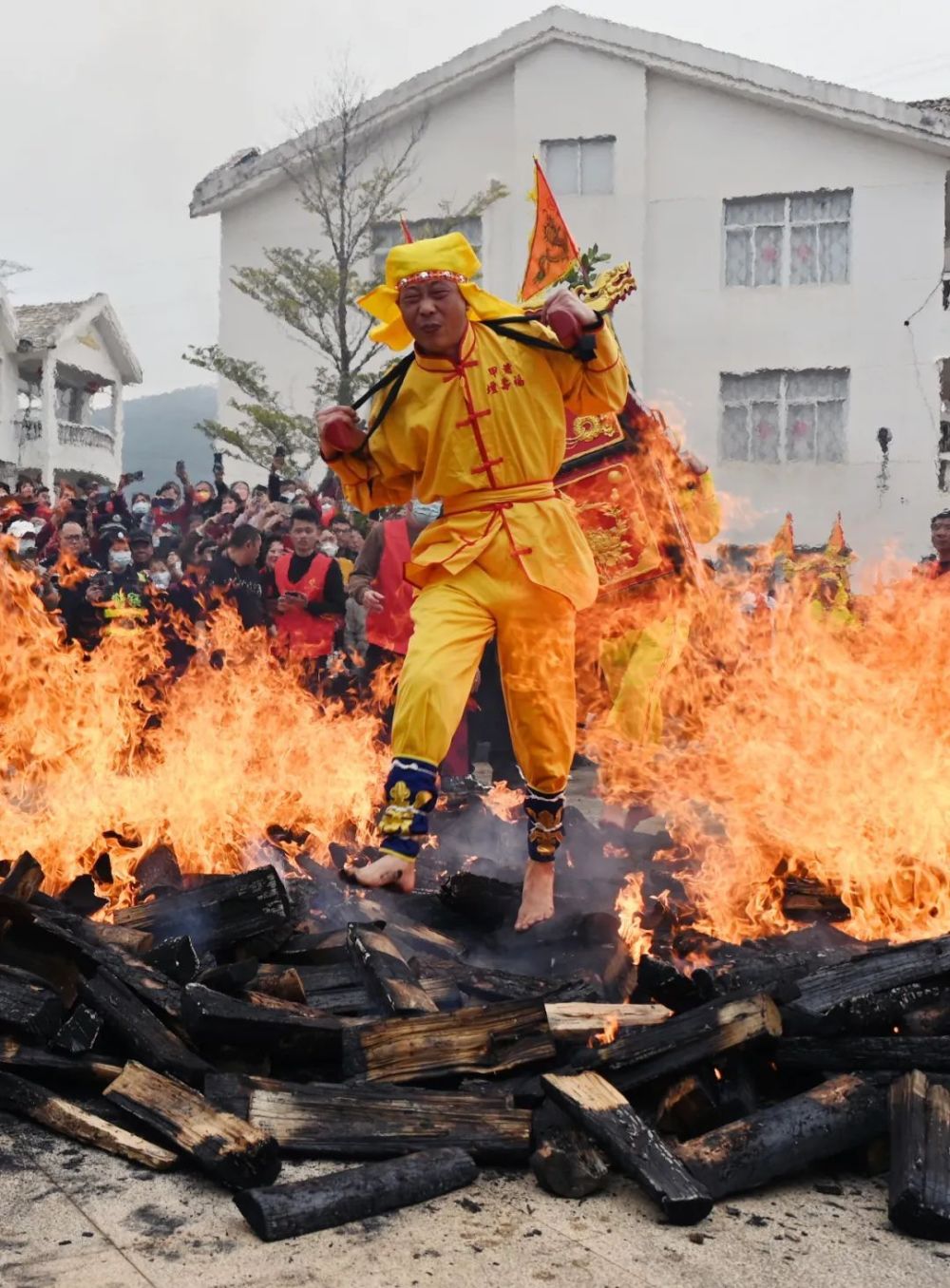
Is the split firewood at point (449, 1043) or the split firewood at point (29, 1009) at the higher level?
the split firewood at point (29, 1009)

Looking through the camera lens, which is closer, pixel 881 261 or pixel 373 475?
pixel 373 475

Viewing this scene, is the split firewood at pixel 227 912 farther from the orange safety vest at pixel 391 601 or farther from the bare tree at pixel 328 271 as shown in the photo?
the bare tree at pixel 328 271

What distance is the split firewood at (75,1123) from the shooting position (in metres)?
2.91

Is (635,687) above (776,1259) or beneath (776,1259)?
above

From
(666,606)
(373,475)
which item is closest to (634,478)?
(666,606)

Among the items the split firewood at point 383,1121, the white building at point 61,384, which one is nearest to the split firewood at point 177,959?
the split firewood at point 383,1121

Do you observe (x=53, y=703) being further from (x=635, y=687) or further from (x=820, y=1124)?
(x=820, y=1124)

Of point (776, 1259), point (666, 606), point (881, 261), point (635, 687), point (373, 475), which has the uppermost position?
point (881, 261)

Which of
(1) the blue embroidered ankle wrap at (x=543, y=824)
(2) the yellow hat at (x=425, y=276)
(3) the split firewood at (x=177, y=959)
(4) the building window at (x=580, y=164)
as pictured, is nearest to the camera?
(3) the split firewood at (x=177, y=959)

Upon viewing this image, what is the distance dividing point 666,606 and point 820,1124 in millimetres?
4131

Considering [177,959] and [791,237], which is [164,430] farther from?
[177,959]

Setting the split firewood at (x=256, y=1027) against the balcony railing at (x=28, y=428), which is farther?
the balcony railing at (x=28, y=428)

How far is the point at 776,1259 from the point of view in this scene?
252 centimetres

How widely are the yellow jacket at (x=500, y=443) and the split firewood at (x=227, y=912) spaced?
1.30 metres
